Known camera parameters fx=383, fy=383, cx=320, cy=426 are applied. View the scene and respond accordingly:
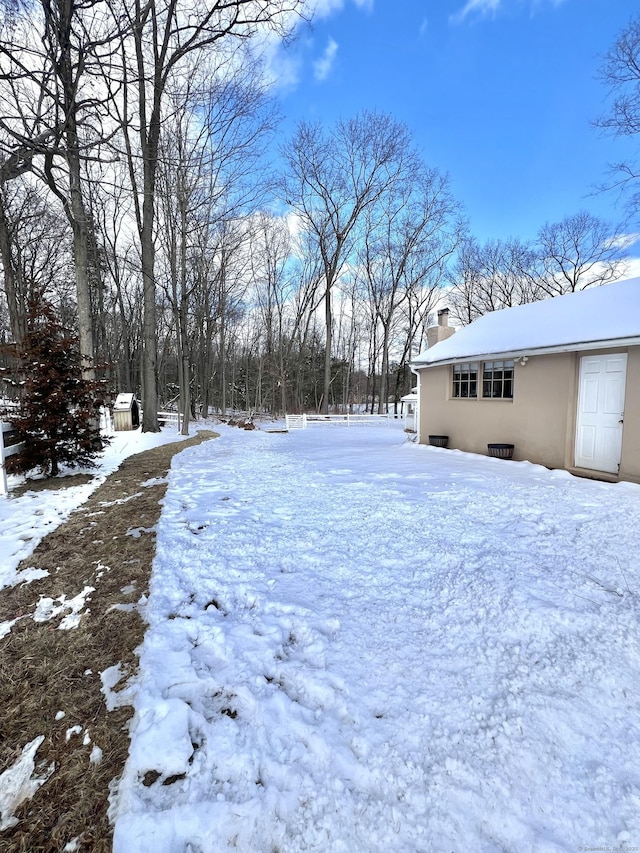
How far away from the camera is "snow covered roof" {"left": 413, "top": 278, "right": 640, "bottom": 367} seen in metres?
6.51

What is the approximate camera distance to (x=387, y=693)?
1.88m

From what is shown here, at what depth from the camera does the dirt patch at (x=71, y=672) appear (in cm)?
Answer: 135

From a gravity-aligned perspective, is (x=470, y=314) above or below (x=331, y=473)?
above

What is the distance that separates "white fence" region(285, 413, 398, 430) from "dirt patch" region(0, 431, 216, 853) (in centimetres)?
1561

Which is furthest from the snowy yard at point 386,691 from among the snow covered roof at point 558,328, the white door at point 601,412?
the snow covered roof at point 558,328

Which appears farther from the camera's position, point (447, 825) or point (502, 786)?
point (502, 786)

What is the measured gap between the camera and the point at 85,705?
1828 millimetres

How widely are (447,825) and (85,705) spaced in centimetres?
164

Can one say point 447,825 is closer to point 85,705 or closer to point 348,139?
point 85,705

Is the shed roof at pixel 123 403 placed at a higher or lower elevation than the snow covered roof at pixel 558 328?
lower

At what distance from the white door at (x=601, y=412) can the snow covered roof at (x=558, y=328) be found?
45cm

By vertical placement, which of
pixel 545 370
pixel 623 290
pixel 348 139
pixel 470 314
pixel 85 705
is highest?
pixel 348 139

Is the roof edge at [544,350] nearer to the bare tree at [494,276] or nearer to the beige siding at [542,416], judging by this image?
the beige siding at [542,416]

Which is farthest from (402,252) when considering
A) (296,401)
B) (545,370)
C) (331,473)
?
(331,473)
